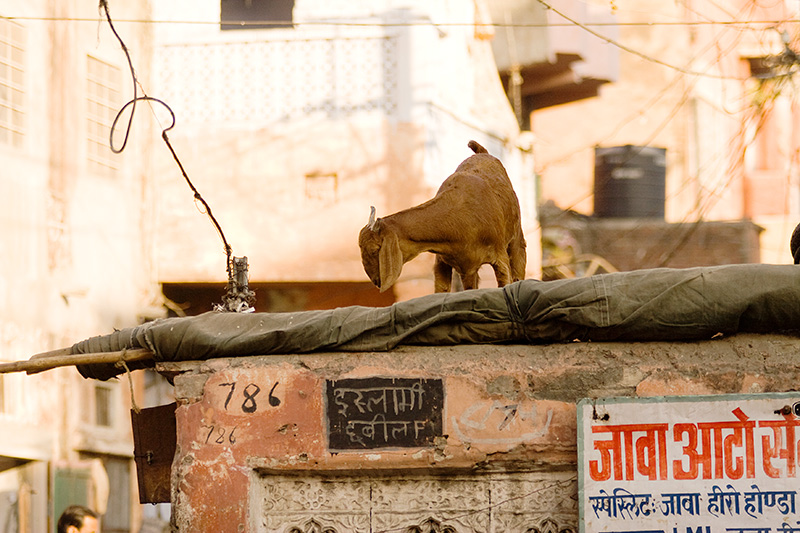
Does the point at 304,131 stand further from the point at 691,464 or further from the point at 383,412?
the point at 691,464

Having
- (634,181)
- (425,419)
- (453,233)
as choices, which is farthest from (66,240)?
(634,181)

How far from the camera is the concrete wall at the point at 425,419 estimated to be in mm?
5668

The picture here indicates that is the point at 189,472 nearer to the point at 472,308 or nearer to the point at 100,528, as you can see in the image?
the point at 472,308

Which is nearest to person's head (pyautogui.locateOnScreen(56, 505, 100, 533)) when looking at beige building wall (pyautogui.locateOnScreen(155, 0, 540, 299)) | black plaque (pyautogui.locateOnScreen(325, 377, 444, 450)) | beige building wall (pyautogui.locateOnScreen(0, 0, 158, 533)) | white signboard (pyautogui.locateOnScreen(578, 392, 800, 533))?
beige building wall (pyautogui.locateOnScreen(0, 0, 158, 533))

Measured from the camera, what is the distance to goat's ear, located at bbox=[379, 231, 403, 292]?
6551mm

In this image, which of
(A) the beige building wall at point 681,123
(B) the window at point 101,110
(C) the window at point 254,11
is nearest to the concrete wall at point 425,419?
(B) the window at point 101,110

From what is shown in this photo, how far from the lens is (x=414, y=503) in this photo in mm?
5824

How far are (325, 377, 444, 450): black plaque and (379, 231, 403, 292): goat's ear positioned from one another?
91 cm

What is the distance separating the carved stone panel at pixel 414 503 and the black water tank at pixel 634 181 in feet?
45.1

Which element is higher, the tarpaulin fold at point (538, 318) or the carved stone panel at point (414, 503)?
the tarpaulin fold at point (538, 318)

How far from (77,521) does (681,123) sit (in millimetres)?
13021

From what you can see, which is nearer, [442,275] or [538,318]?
[538,318]

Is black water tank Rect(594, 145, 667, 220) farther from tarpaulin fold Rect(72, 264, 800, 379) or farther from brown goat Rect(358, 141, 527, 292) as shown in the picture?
tarpaulin fold Rect(72, 264, 800, 379)

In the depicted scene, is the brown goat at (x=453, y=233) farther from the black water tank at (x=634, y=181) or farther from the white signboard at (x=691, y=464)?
the black water tank at (x=634, y=181)
